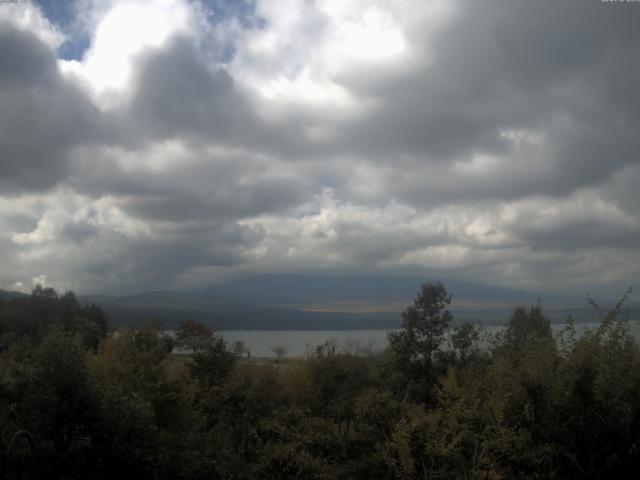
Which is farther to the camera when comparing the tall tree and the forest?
the tall tree

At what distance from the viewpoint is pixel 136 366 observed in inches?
994

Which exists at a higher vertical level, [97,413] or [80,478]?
[97,413]

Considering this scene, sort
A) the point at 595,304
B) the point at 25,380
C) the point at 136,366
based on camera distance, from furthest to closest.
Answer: the point at 136,366 → the point at 595,304 → the point at 25,380

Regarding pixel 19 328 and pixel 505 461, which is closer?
pixel 505 461

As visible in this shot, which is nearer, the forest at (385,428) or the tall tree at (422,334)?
the forest at (385,428)

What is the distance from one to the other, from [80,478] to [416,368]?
100ft

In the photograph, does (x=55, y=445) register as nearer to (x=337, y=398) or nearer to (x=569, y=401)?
(x=569, y=401)

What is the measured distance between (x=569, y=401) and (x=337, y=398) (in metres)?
20.4

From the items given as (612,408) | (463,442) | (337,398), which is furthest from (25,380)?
(337,398)

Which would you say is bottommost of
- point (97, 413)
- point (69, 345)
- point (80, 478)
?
point (80, 478)

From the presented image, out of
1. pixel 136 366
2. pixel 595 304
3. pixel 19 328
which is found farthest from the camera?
pixel 19 328

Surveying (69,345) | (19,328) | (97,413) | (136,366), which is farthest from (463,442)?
(19,328)

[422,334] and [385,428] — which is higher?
[422,334]

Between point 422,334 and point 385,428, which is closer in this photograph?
point 385,428
